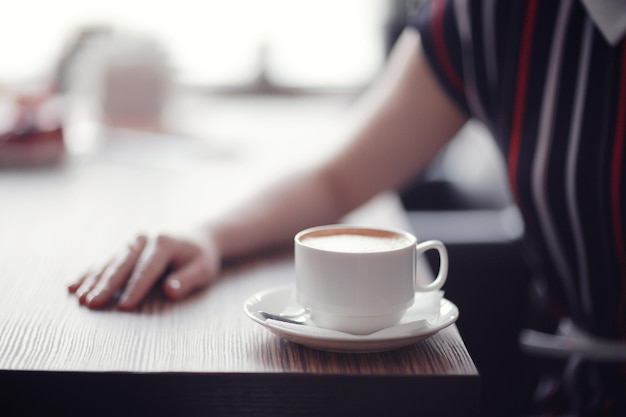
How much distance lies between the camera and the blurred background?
1.28 m

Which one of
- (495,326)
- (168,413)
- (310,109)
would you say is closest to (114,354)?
(168,413)

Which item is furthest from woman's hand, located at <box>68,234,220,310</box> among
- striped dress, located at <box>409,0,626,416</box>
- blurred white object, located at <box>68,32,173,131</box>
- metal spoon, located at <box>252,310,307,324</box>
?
blurred white object, located at <box>68,32,173,131</box>

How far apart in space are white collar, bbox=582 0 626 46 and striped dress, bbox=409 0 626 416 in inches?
0.8

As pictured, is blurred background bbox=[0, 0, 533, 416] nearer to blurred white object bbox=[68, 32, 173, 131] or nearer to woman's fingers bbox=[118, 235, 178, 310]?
blurred white object bbox=[68, 32, 173, 131]

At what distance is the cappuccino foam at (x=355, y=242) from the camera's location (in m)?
0.58

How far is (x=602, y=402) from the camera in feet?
2.87

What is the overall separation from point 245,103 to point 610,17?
2.05 m

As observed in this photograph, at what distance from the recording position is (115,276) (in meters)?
0.69

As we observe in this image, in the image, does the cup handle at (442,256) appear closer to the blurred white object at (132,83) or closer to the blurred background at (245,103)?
the blurred background at (245,103)

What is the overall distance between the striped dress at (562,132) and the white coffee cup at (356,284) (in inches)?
13.7

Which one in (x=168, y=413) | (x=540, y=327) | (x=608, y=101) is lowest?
(x=540, y=327)

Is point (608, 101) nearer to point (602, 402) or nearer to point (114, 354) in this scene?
point (602, 402)

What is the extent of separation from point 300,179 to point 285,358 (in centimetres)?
41

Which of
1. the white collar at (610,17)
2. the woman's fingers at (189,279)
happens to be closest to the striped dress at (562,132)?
the white collar at (610,17)
